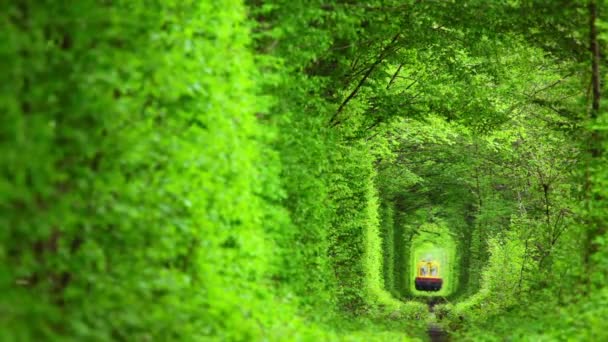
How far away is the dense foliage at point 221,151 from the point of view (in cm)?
623

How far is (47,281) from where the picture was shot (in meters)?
6.90

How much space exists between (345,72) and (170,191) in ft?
41.4

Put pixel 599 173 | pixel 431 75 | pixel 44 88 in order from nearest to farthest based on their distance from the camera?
pixel 44 88 < pixel 599 173 < pixel 431 75

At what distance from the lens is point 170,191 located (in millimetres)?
7805

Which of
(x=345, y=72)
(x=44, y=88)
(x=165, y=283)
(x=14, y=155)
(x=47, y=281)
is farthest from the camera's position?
(x=345, y=72)

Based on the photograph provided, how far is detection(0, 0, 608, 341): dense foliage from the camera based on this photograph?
6.23 m

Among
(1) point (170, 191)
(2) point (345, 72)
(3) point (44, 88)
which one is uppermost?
(2) point (345, 72)

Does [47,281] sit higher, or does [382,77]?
[382,77]

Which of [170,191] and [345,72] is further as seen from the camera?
[345,72]

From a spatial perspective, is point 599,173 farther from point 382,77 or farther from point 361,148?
point 361,148

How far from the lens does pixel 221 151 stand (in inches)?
365

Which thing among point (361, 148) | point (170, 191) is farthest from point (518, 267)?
point (170, 191)

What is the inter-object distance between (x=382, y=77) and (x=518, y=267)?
11.8m

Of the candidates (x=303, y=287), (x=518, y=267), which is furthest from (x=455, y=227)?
(x=303, y=287)
